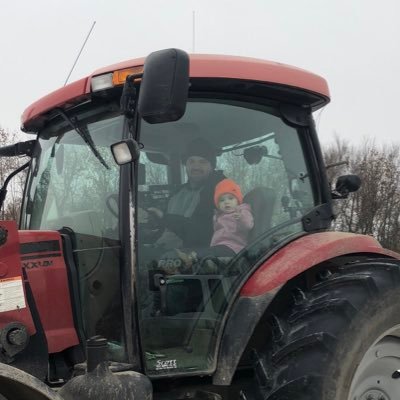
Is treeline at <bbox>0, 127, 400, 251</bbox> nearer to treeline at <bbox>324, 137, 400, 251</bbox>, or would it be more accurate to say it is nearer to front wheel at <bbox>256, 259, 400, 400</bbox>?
treeline at <bbox>324, 137, 400, 251</bbox>

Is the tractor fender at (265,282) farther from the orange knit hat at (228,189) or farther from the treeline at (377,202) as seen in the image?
the treeline at (377,202)

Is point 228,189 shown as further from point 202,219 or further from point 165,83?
point 165,83

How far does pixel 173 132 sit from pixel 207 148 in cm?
21

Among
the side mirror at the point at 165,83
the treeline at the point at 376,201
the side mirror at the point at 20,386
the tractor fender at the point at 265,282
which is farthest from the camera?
the treeline at the point at 376,201

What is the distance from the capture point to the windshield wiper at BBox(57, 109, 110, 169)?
3018mm

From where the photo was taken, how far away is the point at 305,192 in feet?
10.9

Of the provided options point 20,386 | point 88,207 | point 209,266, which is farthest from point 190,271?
point 20,386

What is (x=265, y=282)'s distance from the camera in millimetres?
2885

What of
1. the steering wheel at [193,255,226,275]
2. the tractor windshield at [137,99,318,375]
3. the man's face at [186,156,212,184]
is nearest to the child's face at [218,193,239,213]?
the tractor windshield at [137,99,318,375]

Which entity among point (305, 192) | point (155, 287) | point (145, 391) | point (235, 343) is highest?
point (305, 192)

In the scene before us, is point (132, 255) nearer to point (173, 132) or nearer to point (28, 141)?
point (173, 132)

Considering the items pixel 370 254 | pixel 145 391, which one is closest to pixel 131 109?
pixel 145 391

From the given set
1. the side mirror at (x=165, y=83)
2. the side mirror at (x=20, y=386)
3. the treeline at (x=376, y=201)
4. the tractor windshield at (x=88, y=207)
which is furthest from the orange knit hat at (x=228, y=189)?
the treeline at (x=376, y=201)

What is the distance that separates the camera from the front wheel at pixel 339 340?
2.64 metres
